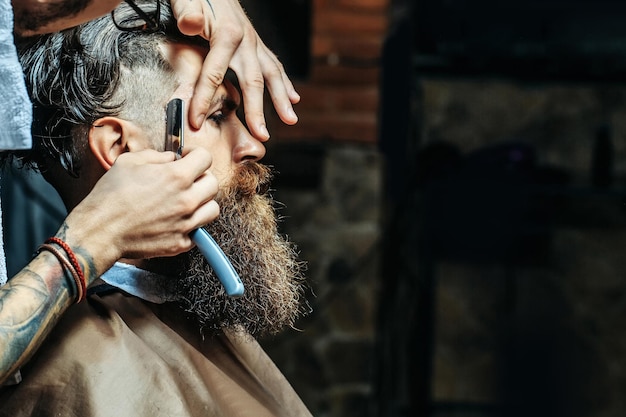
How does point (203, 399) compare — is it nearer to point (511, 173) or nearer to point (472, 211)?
point (511, 173)

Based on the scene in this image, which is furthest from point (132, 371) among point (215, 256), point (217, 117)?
point (217, 117)

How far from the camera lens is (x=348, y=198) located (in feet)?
12.6

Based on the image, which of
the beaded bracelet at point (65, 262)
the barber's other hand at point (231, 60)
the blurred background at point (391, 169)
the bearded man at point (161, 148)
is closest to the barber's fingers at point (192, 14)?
the barber's other hand at point (231, 60)

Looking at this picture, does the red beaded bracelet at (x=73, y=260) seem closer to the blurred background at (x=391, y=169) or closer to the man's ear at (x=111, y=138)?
the man's ear at (x=111, y=138)

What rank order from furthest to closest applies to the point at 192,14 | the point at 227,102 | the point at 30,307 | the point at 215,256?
1. the point at 227,102
2. the point at 192,14
3. the point at 215,256
4. the point at 30,307

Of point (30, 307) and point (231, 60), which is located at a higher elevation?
point (231, 60)

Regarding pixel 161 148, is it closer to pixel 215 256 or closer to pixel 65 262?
pixel 215 256

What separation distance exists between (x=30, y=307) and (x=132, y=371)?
0.91ft

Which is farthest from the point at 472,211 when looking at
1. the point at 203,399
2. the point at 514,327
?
the point at 203,399

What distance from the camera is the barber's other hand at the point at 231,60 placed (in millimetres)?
1576

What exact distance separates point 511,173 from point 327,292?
1024mm

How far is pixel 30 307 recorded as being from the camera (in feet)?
4.07

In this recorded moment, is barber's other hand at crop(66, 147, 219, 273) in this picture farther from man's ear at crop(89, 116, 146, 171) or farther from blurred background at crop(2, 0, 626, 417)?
blurred background at crop(2, 0, 626, 417)

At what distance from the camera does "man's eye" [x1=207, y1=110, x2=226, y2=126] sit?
1.73m
